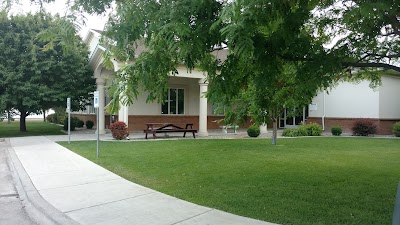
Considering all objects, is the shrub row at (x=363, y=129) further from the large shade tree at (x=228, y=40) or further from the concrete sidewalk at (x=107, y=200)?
the large shade tree at (x=228, y=40)

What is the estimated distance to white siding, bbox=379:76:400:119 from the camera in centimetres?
2428

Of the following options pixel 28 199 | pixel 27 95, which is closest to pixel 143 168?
pixel 28 199

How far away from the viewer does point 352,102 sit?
2545cm

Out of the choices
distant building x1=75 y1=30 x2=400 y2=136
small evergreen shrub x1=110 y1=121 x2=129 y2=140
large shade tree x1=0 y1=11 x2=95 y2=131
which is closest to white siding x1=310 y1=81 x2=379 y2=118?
distant building x1=75 y1=30 x2=400 y2=136

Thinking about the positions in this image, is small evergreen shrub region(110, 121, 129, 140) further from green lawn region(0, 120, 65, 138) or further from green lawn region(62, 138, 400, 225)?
green lawn region(0, 120, 65, 138)

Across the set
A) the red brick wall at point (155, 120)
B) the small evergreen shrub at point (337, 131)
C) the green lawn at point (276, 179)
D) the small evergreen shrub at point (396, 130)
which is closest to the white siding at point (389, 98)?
the small evergreen shrub at point (396, 130)

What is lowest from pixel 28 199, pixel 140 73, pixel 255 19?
pixel 28 199

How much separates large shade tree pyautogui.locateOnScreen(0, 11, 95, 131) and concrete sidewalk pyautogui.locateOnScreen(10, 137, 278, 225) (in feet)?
36.7

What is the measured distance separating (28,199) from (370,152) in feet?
39.9

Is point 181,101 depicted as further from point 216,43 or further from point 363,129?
point 216,43

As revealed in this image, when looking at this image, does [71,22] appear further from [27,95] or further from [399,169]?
[27,95]

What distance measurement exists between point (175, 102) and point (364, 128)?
12.5m

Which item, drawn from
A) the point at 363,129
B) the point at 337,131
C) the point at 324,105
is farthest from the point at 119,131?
the point at 324,105

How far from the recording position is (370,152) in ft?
45.9
